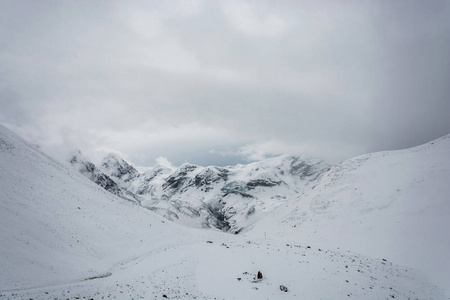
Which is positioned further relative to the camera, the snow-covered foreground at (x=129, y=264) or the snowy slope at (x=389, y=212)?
the snowy slope at (x=389, y=212)

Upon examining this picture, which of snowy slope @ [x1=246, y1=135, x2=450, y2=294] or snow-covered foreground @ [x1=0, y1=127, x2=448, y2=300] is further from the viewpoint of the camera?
snowy slope @ [x1=246, y1=135, x2=450, y2=294]

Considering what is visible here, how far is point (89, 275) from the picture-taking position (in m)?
27.1

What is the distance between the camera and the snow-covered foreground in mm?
22672

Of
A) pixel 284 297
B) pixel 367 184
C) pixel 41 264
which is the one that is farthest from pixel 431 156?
pixel 41 264

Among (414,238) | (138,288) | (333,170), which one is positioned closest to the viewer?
(138,288)

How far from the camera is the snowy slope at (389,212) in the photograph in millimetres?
39125

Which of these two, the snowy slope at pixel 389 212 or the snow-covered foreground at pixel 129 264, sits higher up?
the snowy slope at pixel 389 212

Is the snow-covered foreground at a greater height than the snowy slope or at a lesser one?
lesser

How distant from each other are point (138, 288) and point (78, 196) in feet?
112

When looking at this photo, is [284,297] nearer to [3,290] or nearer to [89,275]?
[89,275]

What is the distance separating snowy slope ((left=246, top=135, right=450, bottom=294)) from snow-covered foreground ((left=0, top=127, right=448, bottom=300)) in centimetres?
677

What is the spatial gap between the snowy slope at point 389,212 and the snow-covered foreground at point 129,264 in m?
6.77

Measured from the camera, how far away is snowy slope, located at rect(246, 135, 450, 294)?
3912cm

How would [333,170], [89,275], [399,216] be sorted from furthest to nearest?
[333,170]
[399,216]
[89,275]
